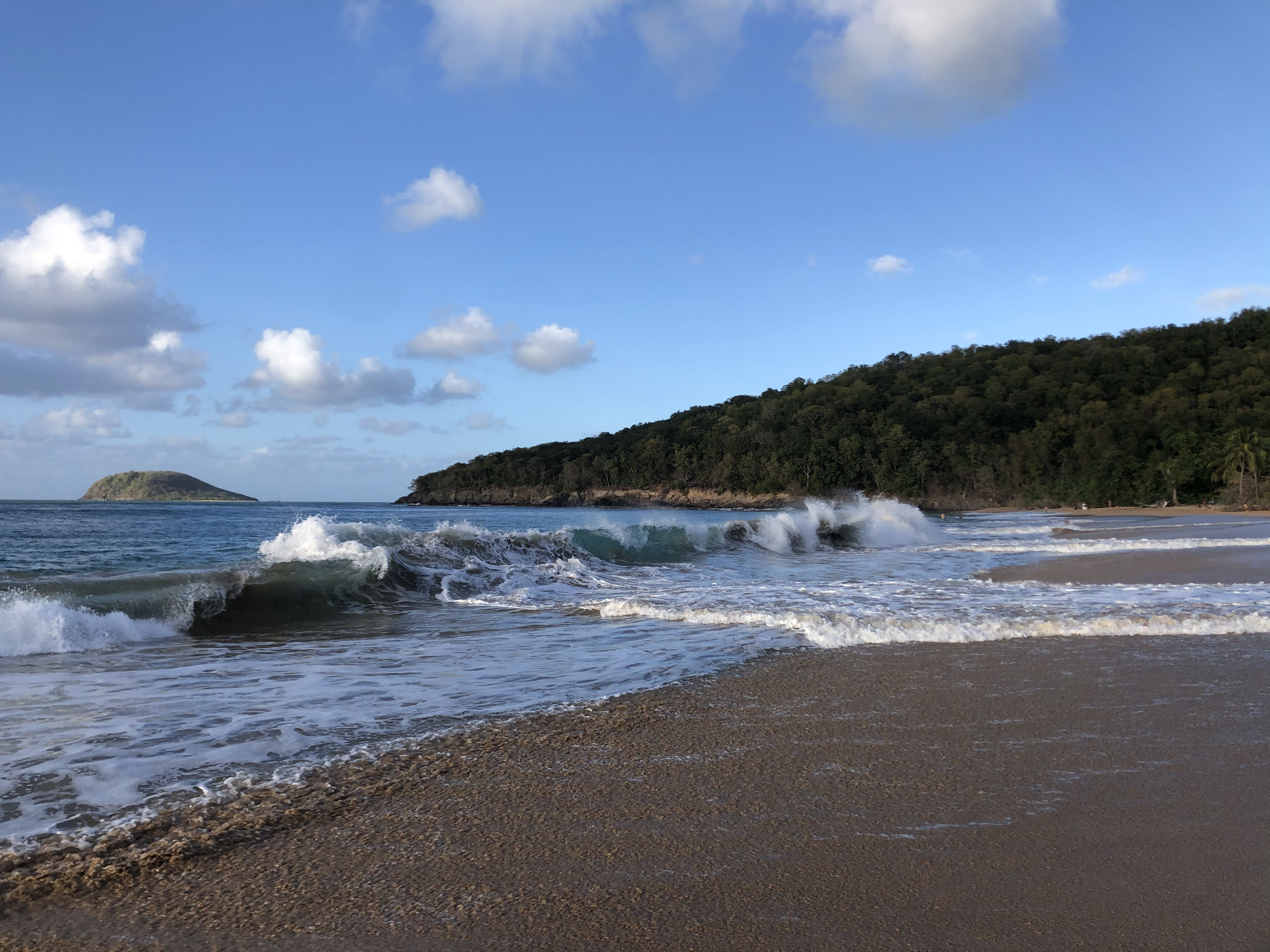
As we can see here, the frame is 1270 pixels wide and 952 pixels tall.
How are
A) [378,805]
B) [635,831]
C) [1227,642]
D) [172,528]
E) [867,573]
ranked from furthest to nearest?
[172,528], [867,573], [1227,642], [378,805], [635,831]

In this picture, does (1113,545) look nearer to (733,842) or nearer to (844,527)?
(844,527)

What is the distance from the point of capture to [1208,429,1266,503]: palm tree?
55031mm

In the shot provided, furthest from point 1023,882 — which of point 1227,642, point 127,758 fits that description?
point 1227,642

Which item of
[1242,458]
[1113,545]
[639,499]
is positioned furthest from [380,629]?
[639,499]

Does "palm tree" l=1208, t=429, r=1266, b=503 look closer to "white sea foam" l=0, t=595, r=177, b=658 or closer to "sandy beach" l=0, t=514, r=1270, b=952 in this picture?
"sandy beach" l=0, t=514, r=1270, b=952

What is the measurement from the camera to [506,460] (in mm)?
126062

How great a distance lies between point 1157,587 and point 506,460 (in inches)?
4696

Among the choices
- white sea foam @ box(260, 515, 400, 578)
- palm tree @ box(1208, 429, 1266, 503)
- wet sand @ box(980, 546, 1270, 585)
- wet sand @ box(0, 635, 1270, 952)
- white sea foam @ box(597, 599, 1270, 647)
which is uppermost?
palm tree @ box(1208, 429, 1266, 503)

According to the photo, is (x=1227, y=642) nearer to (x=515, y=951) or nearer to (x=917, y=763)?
(x=917, y=763)

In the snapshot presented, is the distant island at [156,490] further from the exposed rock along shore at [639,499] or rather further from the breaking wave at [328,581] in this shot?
the breaking wave at [328,581]

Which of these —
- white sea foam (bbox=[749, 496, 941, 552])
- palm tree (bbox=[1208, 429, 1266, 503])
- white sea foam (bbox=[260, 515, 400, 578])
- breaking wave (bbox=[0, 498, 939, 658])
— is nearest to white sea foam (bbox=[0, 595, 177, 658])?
breaking wave (bbox=[0, 498, 939, 658])

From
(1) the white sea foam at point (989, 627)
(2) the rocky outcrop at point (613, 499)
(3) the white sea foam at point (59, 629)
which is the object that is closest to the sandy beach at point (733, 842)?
(1) the white sea foam at point (989, 627)

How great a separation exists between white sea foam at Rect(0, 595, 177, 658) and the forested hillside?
71.8 m

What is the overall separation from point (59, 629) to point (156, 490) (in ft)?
410
